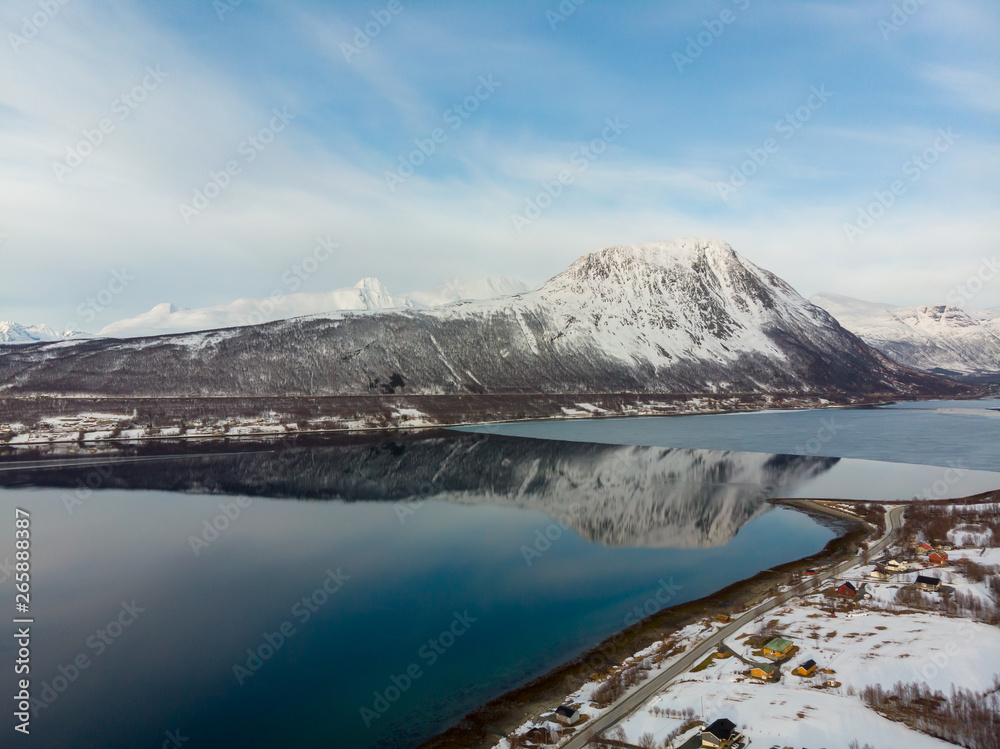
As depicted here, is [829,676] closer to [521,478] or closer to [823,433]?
[521,478]

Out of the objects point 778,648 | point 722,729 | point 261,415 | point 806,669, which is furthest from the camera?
point 261,415

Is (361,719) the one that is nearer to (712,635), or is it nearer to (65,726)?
(65,726)

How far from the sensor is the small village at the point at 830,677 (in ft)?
80.8

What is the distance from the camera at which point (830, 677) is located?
1162 inches

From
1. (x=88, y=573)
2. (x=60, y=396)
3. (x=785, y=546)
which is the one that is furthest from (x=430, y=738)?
(x=60, y=396)

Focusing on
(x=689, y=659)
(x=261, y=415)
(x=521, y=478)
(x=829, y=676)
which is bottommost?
(x=689, y=659)

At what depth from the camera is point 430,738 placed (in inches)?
1051

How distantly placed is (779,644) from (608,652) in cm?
961

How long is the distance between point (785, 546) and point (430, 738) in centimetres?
4276

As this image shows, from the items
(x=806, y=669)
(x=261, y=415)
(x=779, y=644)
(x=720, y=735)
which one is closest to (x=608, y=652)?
(x=779, y=644)

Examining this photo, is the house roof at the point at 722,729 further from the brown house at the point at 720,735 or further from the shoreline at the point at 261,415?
the shoreline at the point at 261,415

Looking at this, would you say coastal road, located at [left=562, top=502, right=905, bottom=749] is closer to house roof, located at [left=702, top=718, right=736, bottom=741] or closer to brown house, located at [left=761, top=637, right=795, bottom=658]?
brown house, located at [left=761, top=637, right=795, bottom=658]

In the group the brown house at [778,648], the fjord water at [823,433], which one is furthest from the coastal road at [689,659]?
the fjord water at [823,433]

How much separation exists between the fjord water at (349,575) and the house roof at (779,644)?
9.41 meters
